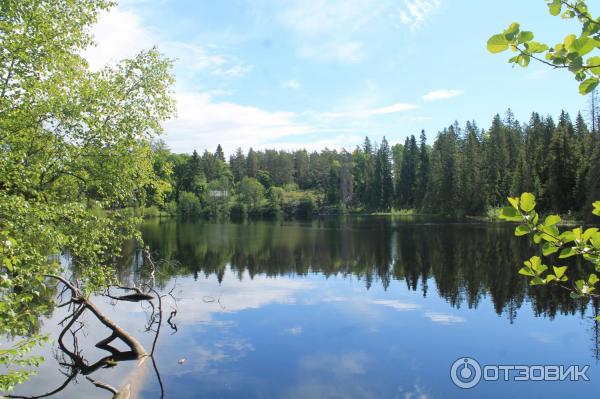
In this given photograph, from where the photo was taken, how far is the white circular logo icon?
14798mm

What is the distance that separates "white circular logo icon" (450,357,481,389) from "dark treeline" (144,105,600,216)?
164 ft

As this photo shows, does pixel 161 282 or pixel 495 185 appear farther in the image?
pixel 495 185

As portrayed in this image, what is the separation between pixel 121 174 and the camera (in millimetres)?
13703

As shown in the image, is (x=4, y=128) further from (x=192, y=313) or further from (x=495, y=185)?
(x=495, y=185)

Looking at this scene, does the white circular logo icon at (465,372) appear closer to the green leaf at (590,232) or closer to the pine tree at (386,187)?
the green leaf at (590,232)

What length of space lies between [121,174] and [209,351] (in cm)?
817

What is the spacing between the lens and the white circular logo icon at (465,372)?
14.8 meters

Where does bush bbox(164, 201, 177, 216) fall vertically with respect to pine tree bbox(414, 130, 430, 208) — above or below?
below

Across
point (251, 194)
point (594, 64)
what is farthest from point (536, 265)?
point (251, 194)

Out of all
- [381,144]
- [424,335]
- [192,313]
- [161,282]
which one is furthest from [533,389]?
[381,144]

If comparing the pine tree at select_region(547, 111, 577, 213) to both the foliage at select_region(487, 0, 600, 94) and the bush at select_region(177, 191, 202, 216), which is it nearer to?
the foliage at select_region(487, 0, 600, 94)

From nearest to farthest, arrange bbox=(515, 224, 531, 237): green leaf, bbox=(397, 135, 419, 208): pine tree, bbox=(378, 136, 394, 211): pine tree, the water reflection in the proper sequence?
bbox=(515, 224, 531, 237): green leaf → the water reflection → bbox=(397, 135, 419, 208): pine tree → bbox=(378, 136, 394, 211): pine tree

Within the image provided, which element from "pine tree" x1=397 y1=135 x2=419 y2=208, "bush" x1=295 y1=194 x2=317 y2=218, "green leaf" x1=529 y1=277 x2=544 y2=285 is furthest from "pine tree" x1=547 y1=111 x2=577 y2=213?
"green leaf" x1=529 y1=277 x2=544 y2=285

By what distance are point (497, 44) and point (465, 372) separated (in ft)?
51.6
